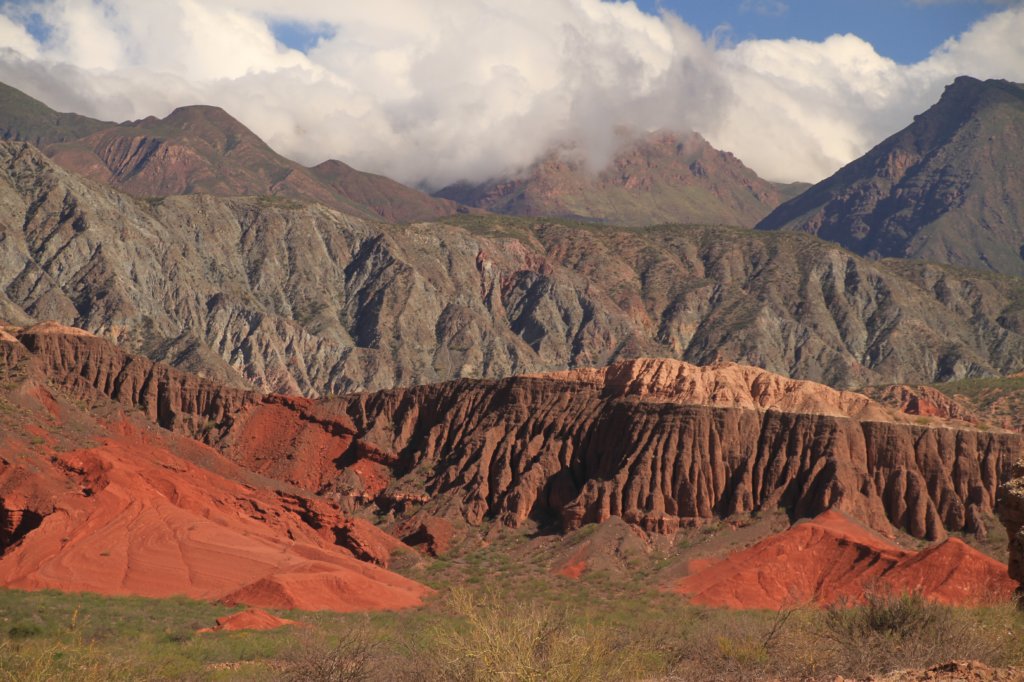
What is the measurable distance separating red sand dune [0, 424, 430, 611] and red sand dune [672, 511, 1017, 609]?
61.4 feet

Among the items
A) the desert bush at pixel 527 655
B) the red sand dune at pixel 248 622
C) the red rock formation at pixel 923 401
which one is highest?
the red rock formation at pixel 923 401

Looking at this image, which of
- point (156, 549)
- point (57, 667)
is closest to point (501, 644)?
point (57, 667)

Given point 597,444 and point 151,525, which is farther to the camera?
point 597,444

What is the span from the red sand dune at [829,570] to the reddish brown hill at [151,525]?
1897cm

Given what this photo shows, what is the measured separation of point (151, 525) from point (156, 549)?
8.31 ft

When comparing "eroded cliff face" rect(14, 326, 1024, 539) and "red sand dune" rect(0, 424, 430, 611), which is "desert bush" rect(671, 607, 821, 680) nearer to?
"red sand dune" rect(0, 424, 430, 611)

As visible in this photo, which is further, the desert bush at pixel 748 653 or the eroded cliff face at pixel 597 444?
the eroded cliff face at pixel 597 444

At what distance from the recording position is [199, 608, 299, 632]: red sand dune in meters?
Result: 60.9

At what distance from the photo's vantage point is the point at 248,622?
6181cm

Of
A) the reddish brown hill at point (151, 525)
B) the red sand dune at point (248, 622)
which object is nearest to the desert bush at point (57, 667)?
the red sand dune at point (248, 622)

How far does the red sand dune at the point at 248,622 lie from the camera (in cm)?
6091

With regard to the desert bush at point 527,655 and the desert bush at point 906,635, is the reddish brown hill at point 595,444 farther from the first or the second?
the desert bush at point 527,655

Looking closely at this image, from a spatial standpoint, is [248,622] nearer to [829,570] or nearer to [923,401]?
[829,570]

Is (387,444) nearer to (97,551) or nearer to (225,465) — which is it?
(225,465)
